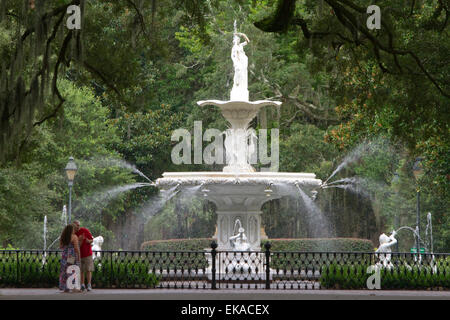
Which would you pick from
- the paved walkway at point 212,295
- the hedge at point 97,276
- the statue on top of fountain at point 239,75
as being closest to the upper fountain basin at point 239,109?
the statue on top of fountain at point 239,75

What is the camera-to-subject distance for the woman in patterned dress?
16594 millimetres

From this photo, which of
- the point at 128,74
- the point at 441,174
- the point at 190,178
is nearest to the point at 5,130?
the point at 128,74

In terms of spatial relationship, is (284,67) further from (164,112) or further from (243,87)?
(243,87)

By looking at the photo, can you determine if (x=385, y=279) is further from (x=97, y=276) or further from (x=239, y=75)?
(x=239, y=75)

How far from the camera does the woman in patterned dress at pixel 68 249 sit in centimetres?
1659

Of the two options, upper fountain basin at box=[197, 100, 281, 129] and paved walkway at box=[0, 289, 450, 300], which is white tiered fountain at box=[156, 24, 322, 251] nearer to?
upper fountain basin at box=[197, 100, 281, 129]

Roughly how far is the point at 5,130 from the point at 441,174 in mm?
13249

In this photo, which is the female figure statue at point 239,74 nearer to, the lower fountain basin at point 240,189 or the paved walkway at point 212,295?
the lower fountain basin at point 240,189

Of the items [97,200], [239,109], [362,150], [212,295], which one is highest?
[362,150]

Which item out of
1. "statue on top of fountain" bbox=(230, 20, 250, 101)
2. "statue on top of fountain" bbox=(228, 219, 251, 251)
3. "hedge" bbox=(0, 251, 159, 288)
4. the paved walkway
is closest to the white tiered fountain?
"statue on top of fountain" bbox=(230, 20, 250, 101)

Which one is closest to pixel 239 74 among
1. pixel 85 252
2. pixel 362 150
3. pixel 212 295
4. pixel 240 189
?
pixel 240 189

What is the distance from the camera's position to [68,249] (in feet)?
55.1

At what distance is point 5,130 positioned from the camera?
14328 mm

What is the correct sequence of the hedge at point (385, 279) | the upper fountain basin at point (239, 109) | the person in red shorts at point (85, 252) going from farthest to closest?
1. the upper fountain basin at point (239, 109)
2. the hedge at point (385, 279)
3. the person in red shorts at point (85, 252)
